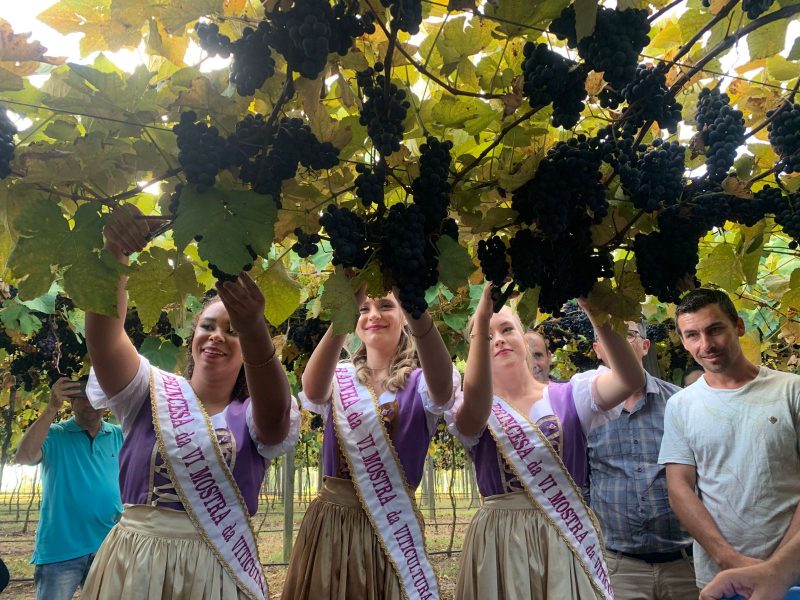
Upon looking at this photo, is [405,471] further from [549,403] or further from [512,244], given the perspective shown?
[512,244]

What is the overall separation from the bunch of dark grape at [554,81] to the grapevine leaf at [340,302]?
1.49 feet

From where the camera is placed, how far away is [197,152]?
894 millimetres

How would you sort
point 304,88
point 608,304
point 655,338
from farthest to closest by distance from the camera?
point 655,338 → point 608,304 → point 304,88

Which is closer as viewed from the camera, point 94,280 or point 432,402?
point 94,280

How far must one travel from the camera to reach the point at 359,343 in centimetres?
269

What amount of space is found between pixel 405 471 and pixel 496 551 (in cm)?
43

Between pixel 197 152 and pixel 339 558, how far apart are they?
5.15ft

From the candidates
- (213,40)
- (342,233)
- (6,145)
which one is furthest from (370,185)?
(6,145)

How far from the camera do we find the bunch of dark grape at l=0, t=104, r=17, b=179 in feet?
3.08

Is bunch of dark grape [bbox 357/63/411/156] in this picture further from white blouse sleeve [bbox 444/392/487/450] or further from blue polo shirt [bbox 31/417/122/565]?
blue polo shirt [bbox 31/417/122/565]

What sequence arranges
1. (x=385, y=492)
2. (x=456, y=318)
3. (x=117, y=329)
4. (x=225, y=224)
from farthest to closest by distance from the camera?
(x=456, y=318) < (x=385, y=492) < (x=117, y=329) < (x=225, y=224)

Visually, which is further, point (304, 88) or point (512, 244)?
point (512, 244)

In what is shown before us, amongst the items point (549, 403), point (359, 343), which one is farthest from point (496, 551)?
point (359, 343)

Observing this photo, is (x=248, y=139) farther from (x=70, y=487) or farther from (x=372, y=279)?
(x=70, y=487)
